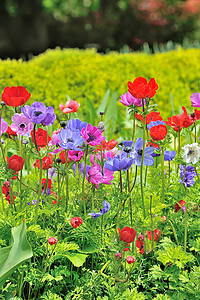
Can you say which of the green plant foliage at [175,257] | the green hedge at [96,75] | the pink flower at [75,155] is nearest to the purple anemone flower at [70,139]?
the pink flower at [75,155]

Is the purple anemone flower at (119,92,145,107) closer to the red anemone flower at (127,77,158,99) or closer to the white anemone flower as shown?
the red anemone flower at (127,77,158,99)

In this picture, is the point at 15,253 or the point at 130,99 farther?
the point at 130,99

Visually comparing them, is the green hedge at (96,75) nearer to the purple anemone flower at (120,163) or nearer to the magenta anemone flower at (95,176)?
the magenta anemone flower at (95,176)

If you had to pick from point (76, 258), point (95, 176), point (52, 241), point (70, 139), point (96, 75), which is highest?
point (96, 75)

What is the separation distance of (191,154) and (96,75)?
394 cm

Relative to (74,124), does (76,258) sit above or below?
below

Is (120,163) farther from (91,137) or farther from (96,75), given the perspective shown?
(96,75)

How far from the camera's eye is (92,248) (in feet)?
5.24

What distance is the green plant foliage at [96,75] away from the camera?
4801mm

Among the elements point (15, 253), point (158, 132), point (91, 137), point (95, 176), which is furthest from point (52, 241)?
point (158, 132)

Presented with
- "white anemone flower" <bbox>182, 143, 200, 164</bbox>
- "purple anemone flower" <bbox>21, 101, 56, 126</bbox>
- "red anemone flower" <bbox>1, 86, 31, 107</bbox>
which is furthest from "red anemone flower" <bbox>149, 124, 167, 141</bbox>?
"red anemone flower" <bbox>1, 86, 31, 107</bbox>

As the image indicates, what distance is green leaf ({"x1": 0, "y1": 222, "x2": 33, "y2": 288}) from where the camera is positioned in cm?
137

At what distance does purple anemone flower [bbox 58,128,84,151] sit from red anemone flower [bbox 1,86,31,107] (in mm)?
202

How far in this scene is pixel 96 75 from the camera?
529 cm
